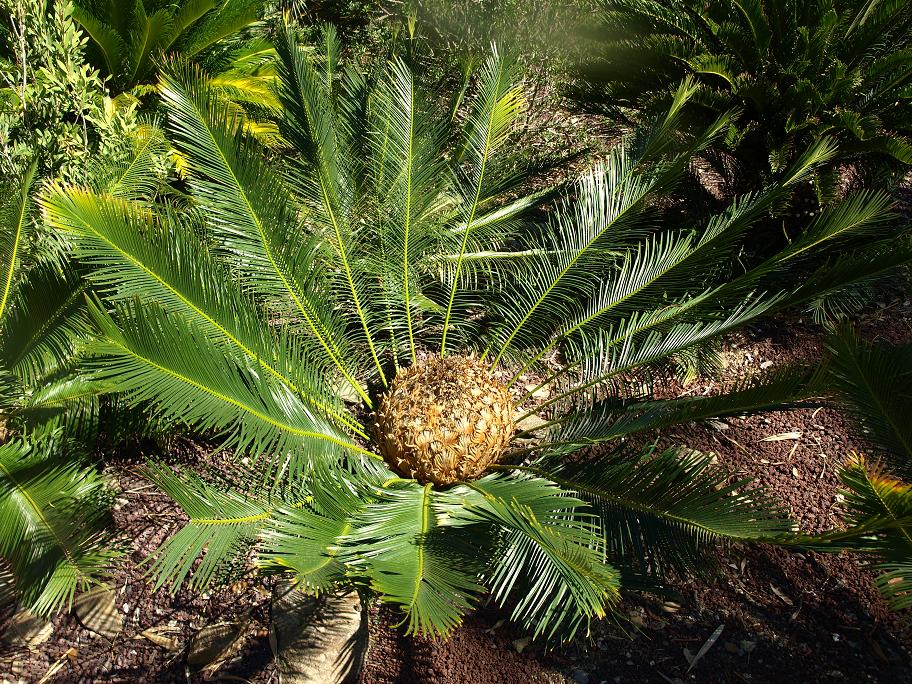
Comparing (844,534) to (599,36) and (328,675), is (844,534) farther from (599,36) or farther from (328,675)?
(599,36)

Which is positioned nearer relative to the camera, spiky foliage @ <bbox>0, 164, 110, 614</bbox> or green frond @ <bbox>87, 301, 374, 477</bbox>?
green frond @ <bbox>87, 301, 374, 477</bbox>

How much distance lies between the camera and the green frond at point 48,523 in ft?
7.82

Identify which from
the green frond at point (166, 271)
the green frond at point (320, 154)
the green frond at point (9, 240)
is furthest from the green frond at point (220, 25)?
the green frond at point (166, 271)

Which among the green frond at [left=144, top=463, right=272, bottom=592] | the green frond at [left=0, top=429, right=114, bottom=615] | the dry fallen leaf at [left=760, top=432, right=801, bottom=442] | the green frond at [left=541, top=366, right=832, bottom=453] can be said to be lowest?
the green frond at [left=0, top=429, right=114, bottom=615]

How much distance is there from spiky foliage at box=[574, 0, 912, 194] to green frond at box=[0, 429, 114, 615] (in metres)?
3.60

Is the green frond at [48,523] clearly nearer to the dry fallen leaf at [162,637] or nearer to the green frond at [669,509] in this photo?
the dry fallen leaf at [162,637]

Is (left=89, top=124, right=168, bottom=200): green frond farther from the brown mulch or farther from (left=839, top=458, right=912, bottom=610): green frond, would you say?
(left=839, top=458, right=912, bottom=610): green frond

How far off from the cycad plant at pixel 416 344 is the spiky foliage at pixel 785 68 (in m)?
0.67

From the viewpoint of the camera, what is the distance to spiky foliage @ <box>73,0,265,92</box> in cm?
443

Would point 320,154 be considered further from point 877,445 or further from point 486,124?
point 877,445

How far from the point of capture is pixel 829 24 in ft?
11.9

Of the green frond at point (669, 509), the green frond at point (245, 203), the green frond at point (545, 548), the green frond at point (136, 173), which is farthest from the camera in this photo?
the green frond at point (136, 173)

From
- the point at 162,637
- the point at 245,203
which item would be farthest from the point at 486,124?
the point at 162,637

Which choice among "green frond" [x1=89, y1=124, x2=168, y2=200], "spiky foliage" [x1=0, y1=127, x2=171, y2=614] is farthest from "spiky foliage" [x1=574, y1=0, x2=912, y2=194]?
"spiky foliage" [x1=0, y1=127, x2=171, y2=614]
